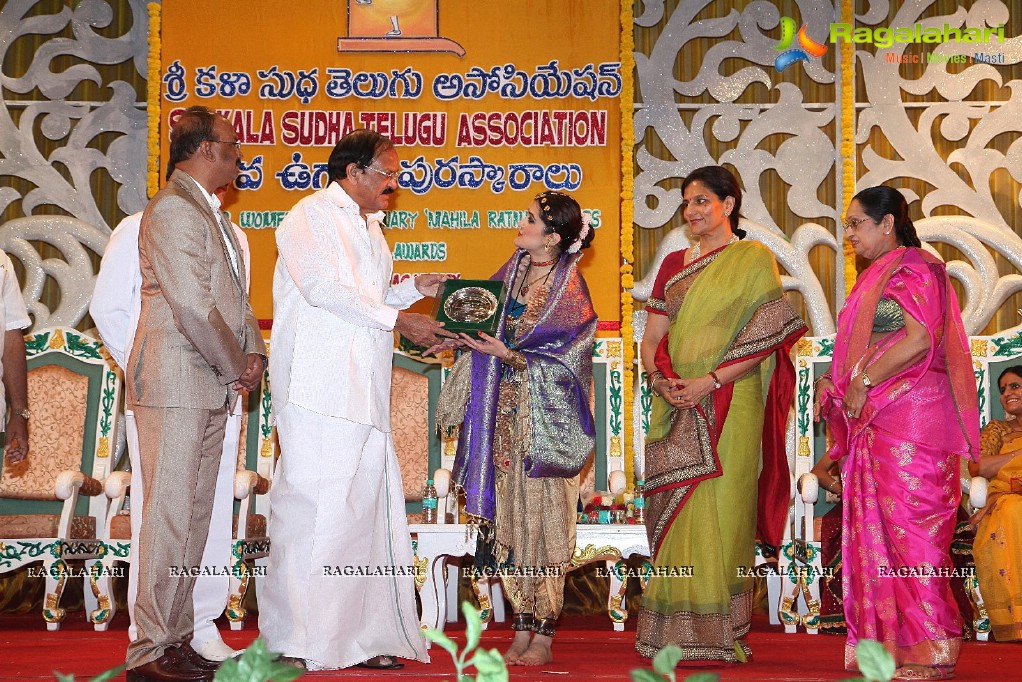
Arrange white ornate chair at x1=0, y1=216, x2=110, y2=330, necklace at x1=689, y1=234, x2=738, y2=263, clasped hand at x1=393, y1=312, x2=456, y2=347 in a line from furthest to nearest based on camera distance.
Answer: white ornate chair at x1=0, y1=216, x2=110, y2=330 → necklace at x1=689, y1=234, x2=738, y2=263 → clasped hand at x1=393, y1=312, x2=456, y2=347

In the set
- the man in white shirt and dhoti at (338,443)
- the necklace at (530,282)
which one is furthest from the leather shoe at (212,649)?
the necklace at (530,282)

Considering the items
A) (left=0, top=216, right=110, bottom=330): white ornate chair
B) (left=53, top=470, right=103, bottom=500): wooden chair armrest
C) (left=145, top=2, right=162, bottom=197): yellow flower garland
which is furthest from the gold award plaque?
(left=0, top=216, right=110, bottom=330): white ornate chair

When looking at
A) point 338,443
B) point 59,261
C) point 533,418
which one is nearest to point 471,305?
point 533,418

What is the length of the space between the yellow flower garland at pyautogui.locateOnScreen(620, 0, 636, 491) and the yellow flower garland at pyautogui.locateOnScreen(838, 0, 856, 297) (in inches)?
47.2

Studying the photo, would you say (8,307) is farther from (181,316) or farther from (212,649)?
(212,649)

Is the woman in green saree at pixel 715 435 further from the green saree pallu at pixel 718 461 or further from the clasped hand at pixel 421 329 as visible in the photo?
the clasped hand at pixel 421 329

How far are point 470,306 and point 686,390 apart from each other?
2.71 ft

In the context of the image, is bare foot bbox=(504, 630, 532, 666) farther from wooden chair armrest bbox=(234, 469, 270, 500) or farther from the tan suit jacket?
wooden chair armrest bbox=(234, 469, 270, 500)

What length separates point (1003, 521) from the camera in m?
5.17

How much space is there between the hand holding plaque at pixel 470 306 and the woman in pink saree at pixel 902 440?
4.10 ft

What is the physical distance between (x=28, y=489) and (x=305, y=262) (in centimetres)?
301

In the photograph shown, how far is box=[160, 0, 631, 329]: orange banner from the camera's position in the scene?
6379mm

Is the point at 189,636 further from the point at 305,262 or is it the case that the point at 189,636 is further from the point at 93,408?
the point at 93,408

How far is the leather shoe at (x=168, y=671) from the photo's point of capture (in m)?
3.35
